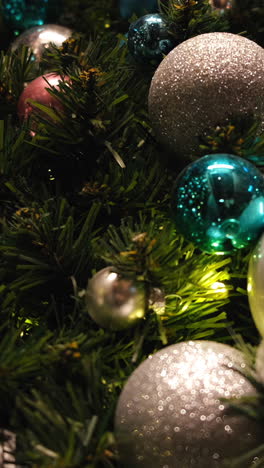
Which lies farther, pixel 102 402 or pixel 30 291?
pixel 30 291

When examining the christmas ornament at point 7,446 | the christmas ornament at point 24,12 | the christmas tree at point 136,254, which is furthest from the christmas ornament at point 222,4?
the christmas ornament at point 7,446

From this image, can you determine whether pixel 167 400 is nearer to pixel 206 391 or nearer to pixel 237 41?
pixel 206 391

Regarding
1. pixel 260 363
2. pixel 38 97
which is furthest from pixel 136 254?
pixel 38 97

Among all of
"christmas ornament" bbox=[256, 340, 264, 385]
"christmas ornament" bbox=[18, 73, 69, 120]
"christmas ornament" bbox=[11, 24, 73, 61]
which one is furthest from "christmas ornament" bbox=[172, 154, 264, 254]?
"christmas ornament" bbox=[11, 24, 73, 61]

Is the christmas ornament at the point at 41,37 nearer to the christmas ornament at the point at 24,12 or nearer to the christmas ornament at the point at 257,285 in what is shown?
the christmas ornament at the point at 24,12

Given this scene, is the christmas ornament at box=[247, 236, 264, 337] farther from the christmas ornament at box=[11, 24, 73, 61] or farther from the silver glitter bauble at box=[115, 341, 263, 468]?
the christmas ornament at box=[11, 24, 73, 61]

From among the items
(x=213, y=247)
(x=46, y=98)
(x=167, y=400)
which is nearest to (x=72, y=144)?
(x=46, y=98)

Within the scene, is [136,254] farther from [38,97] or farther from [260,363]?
[38,97]

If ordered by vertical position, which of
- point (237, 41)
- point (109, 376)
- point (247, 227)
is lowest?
point (109, 376)
